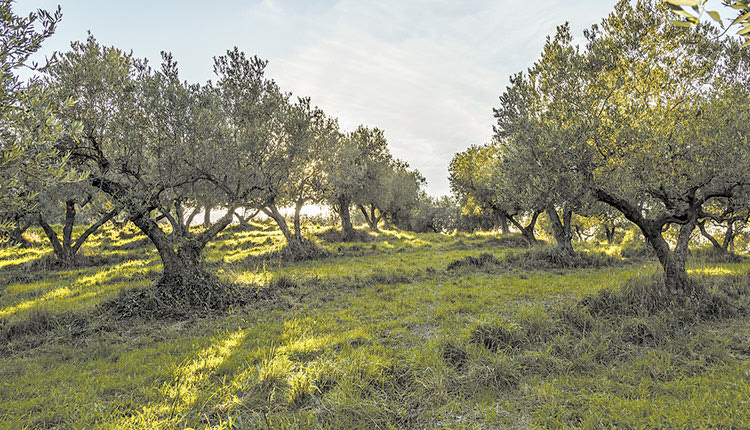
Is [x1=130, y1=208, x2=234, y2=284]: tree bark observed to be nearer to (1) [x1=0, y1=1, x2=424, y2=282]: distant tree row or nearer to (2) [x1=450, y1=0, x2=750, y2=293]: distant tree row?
(1) [x1=0, y1=1, x2=424, y2=282]: distant tree row

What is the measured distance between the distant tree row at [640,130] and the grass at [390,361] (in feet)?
11.6

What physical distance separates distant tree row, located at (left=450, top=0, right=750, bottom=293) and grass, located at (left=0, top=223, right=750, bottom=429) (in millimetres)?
3524

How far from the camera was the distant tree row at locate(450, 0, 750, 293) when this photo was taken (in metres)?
12.1

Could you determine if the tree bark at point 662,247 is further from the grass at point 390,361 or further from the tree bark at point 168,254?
the tree bark at point 168,254

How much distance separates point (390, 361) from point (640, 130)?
40.6 feet

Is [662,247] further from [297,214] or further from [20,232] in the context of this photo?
[20,232]

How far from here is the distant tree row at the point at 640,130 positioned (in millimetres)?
12125

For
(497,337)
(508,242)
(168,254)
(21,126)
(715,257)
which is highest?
(21,126)

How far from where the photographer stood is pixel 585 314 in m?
10.6

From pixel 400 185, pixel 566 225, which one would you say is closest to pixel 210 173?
pixel 566 225

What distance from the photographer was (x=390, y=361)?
8039 mm

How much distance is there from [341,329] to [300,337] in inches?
56.9

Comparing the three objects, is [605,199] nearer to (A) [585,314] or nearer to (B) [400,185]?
(A) [585,314]

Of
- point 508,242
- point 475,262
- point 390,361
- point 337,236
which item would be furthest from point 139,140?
point 508,242
